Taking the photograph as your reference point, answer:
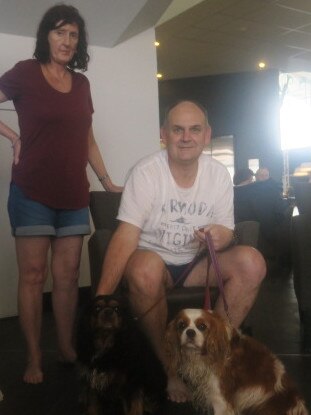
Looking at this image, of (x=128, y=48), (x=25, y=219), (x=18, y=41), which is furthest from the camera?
(x=128, y=48)

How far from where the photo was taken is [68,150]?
2094 millimetres

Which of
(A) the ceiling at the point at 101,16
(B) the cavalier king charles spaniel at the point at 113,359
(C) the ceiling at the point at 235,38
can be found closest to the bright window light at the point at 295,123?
(C) the ceiling at the point at 235,38

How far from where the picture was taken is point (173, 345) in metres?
1.48

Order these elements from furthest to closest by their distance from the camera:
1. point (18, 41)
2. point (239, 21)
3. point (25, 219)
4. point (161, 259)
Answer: point (239, 21) → point (18, 41) → point (25, 219) → point (161, 259)

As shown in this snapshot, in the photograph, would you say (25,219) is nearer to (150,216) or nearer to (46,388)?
(150,216)

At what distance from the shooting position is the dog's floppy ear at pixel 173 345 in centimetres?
147

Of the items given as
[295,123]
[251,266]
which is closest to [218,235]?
[251,266]

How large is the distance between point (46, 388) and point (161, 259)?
781mm

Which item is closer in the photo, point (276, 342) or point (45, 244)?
point (45, 244)

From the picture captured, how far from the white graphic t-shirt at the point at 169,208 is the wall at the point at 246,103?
7.27m

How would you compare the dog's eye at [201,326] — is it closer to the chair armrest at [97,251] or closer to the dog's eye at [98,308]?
the dog's eye at [98,308]

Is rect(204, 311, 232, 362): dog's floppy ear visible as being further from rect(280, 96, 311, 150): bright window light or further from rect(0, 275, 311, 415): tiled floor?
rect(280, 96, 311, 150): bright window light

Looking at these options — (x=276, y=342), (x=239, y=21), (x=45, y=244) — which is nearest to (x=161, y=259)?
(x=45, y=244)

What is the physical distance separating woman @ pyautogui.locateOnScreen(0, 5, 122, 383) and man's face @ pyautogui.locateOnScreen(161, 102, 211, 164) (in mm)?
481
